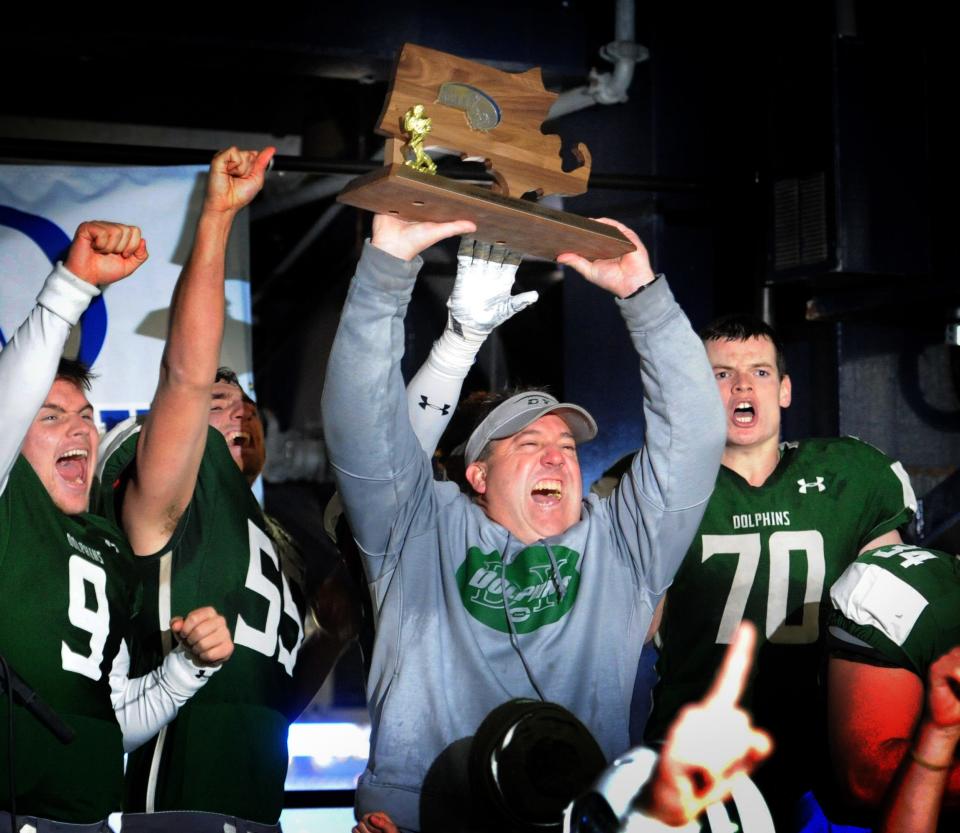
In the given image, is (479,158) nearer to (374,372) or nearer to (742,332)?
(374,372)

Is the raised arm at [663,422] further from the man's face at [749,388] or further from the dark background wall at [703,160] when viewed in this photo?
the dark background wall at [703,160]

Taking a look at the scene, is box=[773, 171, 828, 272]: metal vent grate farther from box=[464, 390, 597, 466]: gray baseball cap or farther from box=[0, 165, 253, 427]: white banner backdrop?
box=[0, 165, 253, 427]: white banner backdrop

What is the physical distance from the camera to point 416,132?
1.86m

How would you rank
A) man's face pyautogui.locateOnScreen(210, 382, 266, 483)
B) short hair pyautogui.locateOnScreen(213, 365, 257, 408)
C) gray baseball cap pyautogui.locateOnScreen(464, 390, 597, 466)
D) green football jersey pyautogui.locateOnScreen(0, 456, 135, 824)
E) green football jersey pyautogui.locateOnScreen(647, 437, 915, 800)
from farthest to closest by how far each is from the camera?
short hair pyautogui.locateOnScreen(213, 365, 257, 408) → man's face pyautogui.locateOnScreen(210, 382, 266, 483) → green football jersey pyautogui.locateOnScreen(647, 437, 915, 800) → gray baseball cap pyautogui.locateOnScreen(464, 390, 597, 466) → green football jersey pyautogui.locateOnScreen(0, 456, 135, 824)

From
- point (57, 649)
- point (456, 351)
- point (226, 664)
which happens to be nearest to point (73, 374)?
point (57, 649)

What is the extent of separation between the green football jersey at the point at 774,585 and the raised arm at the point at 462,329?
2.10 ft

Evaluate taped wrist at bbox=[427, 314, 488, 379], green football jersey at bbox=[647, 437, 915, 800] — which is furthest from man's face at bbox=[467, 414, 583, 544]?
green football jersey at bbox=[647, 437, 915, 800]

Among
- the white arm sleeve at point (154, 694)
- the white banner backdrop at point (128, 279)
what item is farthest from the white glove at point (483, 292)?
the white banner backdrop at point (128, 279)

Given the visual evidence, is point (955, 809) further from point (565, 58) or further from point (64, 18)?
point (64, 18)

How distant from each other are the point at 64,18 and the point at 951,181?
263cm

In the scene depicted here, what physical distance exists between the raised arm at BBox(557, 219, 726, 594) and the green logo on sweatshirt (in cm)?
15

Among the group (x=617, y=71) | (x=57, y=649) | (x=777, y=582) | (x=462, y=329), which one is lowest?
(x=57, y=649)

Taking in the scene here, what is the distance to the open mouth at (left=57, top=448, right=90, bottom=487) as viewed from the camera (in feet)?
7.15

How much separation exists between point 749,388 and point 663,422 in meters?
0.66
